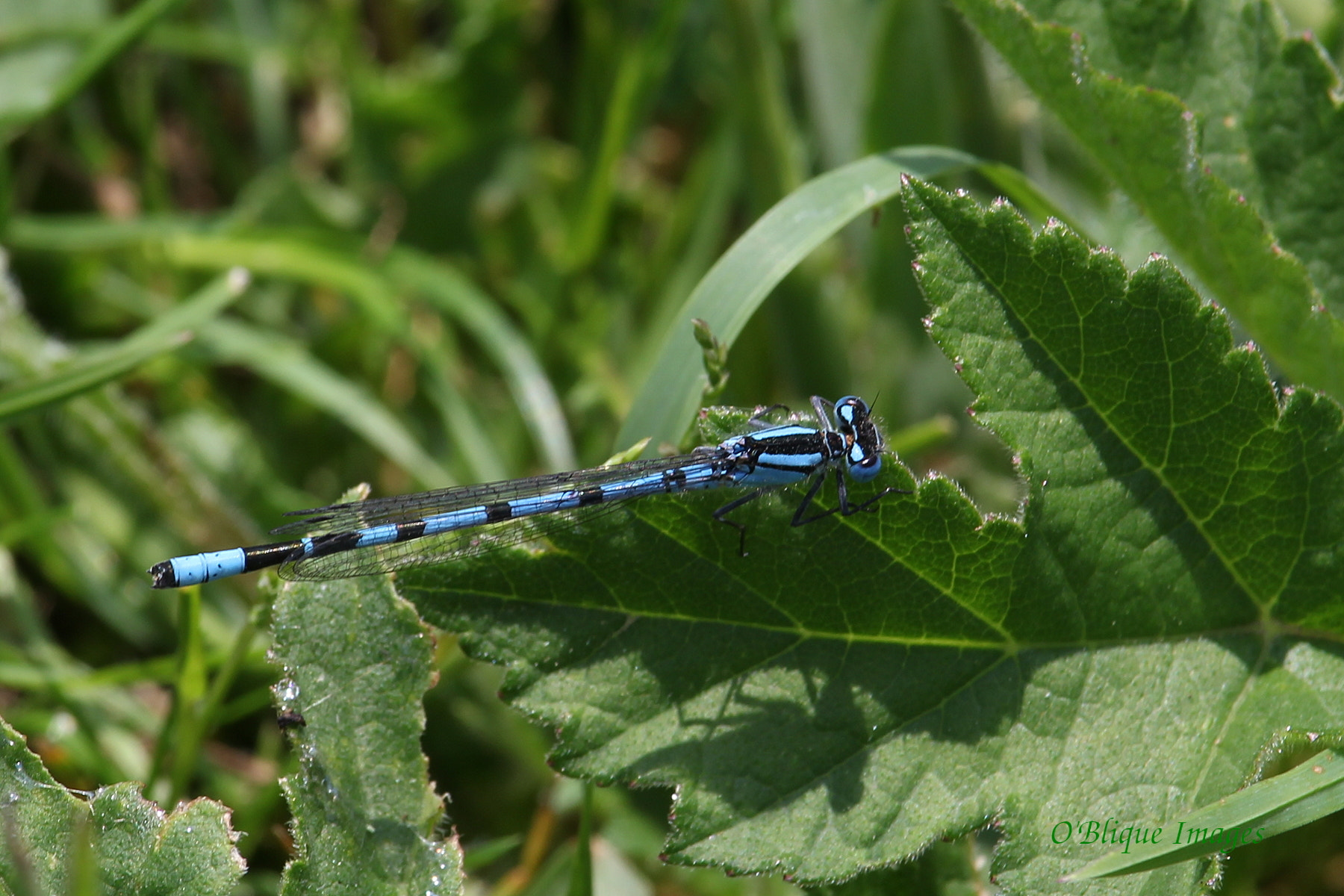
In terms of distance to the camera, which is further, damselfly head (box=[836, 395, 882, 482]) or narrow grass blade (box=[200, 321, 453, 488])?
narrow grass blade (box=[200, 321, 453, 488])

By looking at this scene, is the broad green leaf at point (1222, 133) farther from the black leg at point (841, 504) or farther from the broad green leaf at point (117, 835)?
the broad green leaf at point (117, 835)

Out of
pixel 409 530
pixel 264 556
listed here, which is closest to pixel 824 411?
pixel 409 530

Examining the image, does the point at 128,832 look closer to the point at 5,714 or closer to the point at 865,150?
the point at 5,714

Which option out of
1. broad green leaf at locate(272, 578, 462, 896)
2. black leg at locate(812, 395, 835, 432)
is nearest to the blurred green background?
black leg at locate(812, 395, 835, 432)

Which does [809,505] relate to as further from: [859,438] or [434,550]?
[434,550]

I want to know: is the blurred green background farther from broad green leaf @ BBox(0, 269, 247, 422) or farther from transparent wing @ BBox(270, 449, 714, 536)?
transparent wing @ BBox(270, 449, 714, 536)

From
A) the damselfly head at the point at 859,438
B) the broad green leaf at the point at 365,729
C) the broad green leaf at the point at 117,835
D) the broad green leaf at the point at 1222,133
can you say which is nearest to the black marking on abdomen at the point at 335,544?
the broad green leaf at the point at 365,729
